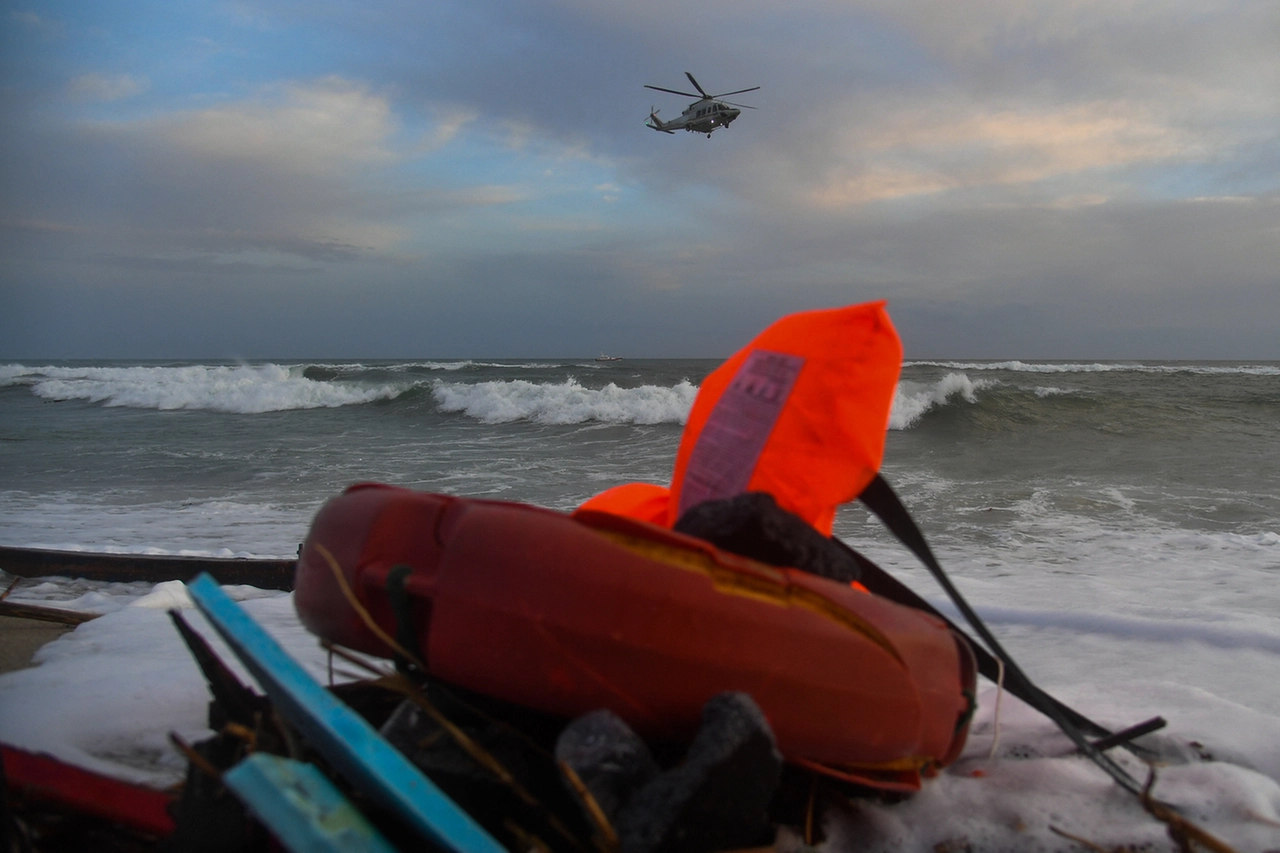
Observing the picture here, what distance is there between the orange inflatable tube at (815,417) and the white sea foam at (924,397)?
13151 mm

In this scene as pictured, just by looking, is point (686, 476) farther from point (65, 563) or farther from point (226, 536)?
point (226, 536)

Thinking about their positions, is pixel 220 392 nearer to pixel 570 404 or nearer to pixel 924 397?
pixel 570 404

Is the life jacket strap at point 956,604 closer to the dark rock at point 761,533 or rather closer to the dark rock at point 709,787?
the dark rock at point 761,533

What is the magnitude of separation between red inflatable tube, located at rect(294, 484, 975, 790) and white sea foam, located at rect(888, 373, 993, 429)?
1350 centimetres

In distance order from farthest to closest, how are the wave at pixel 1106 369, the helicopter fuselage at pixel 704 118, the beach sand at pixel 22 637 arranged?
the wave at pixel 1106 369, the helicopter fuselage at pixel 704 118, the beach sand at pixel 22 637

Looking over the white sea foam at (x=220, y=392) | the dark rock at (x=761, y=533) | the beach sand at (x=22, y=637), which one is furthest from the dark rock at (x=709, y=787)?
the white sea foam at (x=220, y=392)

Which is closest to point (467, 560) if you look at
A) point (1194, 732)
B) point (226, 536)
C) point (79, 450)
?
point (1194, 732)

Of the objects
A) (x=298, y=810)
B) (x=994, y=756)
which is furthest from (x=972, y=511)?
(x=298, y=810)

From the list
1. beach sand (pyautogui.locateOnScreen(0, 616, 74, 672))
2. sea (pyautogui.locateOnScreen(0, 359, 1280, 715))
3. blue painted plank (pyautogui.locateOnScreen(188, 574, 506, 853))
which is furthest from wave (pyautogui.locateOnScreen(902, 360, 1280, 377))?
blue painted plank (pyautogui.locateOnScreen(188, 574, 506, 853))

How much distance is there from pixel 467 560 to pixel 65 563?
3.84 m

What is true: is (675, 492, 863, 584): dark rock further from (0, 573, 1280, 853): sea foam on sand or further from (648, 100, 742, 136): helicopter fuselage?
(648, 100, 742, 136): helicopter fuselage

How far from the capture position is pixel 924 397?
15.8 m

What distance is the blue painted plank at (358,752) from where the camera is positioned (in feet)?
3.52

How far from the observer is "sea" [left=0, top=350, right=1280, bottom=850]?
78.4 inches
